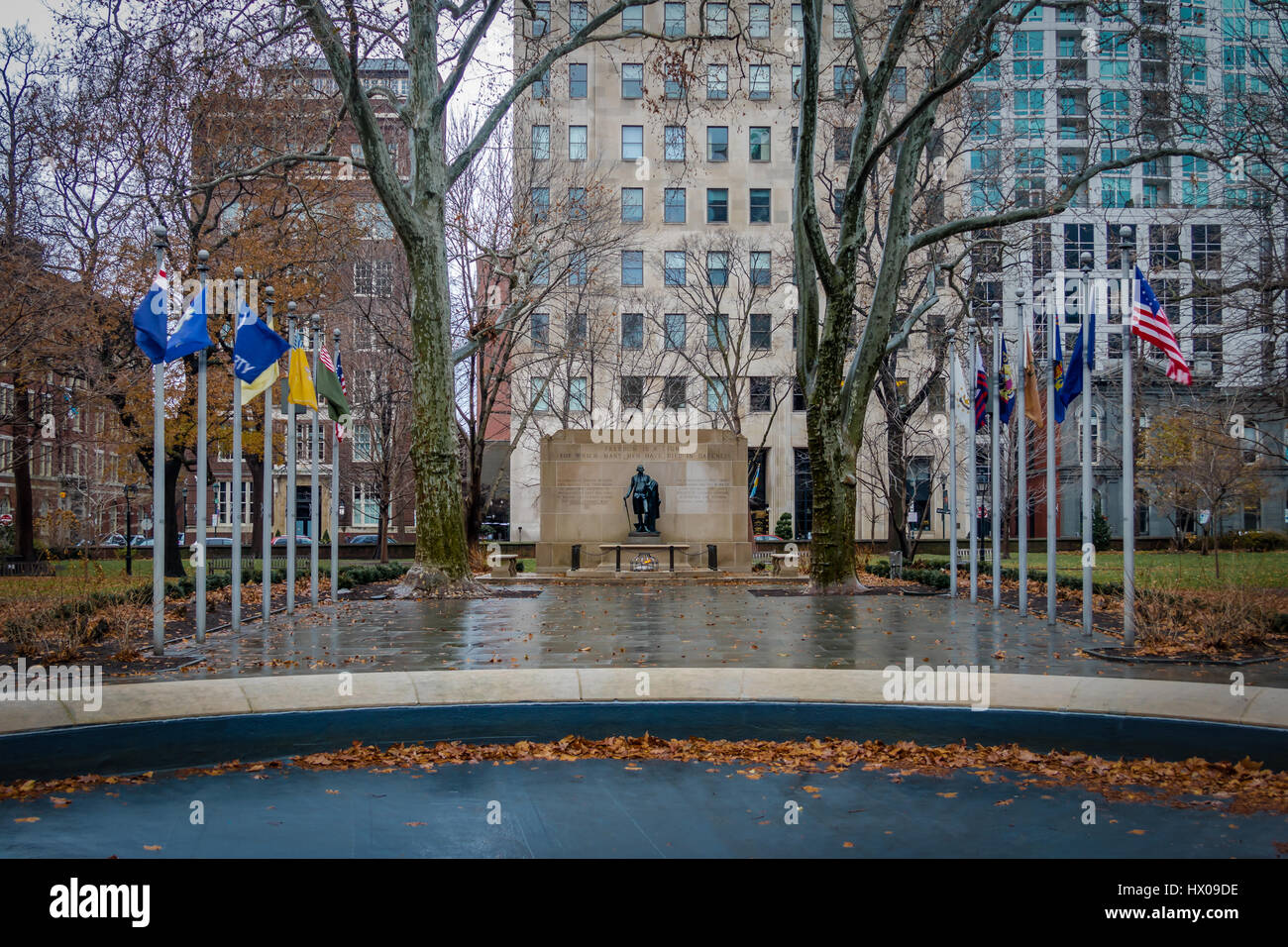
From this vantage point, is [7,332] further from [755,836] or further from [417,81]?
[755,836]

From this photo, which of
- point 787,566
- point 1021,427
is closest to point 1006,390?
point 1021,427

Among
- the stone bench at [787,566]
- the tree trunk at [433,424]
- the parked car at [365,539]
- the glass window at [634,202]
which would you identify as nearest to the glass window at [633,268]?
the glass window at [634,202]

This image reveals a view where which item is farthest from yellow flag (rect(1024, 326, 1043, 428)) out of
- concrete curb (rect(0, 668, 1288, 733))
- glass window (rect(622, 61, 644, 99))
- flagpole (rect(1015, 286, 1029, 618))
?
glass window (rect(622, 61, 644, 99))

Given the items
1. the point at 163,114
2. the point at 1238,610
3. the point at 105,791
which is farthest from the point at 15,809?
the point at 163,114

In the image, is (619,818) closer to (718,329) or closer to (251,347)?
(251,347)

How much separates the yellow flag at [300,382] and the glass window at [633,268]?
42.5 meters

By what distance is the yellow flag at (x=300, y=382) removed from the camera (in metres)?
19.0

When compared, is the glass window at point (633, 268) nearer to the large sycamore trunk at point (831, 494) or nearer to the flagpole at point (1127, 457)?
the large sycamore trunk at point (831, 494)

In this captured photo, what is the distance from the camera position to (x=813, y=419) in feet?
79.7

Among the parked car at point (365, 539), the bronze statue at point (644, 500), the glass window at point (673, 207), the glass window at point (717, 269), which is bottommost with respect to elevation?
the parked car at point (365, 539)

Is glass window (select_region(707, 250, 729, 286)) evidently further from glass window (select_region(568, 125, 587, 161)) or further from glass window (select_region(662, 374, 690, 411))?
glass window (select_region(568, 125, 587, 161))

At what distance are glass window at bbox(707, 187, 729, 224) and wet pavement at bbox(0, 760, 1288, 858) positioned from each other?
187 feet
